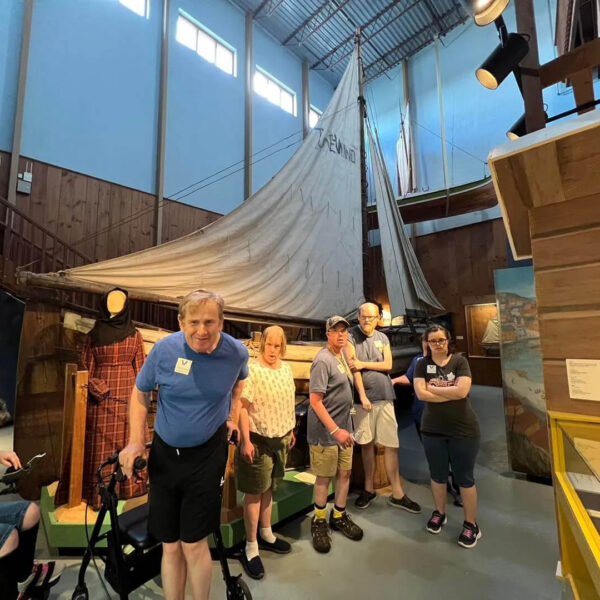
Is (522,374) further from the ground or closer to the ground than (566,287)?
closer to the ground

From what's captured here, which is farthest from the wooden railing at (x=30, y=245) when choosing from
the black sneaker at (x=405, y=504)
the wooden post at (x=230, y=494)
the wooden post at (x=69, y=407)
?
the black sneaker at (x=405, y=504)

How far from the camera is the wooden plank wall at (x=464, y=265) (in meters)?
7.57

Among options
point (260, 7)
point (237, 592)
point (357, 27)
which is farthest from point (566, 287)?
point (260, 7)

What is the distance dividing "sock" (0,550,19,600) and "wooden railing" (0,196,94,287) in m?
4.24

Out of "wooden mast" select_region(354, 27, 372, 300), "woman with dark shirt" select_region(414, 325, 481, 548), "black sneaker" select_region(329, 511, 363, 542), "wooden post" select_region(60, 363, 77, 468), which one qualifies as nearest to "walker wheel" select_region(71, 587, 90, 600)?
"wooden post" select_region(60, 363, 77, 468)

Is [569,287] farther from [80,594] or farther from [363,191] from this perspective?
[363,191]

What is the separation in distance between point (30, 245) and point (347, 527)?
5386 mm

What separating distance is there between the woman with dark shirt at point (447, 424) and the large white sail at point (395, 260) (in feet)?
10.3

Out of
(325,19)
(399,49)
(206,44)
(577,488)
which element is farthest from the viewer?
(399,49)

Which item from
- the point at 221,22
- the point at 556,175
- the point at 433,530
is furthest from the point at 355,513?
the point at 221,22

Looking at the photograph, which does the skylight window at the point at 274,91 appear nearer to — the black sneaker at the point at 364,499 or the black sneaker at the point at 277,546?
the black sneaker at the point at 364,499

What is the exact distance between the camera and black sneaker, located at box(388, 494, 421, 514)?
7.63 ft

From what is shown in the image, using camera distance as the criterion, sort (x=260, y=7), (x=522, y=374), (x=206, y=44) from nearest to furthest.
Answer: (x=522, y=374)
(x=206, y=44)
(x=260, y=7)

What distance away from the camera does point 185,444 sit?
Answer: 122 centimetres
